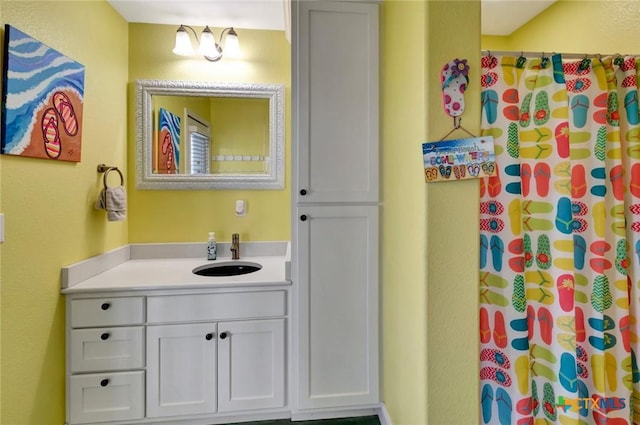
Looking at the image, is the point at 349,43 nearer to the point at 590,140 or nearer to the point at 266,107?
the point at 266,107

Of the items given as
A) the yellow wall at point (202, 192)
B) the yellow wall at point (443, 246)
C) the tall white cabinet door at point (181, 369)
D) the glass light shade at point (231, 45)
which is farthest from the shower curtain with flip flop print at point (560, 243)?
the glass light shade at point (231, 45)

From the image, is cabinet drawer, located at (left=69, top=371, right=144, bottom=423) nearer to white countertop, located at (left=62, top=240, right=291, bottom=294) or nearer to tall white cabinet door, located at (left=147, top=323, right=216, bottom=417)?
tall white cabinet door, located at (left=147, top=323, right=216, bottom=417)

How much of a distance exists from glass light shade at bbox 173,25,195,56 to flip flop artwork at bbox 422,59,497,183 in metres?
1.74

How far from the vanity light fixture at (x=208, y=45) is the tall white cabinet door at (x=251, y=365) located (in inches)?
69.1

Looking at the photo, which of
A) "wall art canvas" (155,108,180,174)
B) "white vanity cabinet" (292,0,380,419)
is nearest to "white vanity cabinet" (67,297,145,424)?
"white vanity cabinet" (292,0,380,419)

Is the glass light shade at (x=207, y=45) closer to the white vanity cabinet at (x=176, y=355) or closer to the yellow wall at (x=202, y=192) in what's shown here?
the yellow wall at (x=202, y=192)

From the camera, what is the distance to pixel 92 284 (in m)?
1.68

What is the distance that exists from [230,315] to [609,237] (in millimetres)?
1803

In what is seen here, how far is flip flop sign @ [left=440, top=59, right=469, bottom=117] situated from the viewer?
45.7 inches

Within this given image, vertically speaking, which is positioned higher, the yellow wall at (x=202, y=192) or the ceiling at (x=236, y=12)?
the ceiling at (x=236, y=12)

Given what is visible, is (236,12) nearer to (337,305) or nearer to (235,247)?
(235,247)

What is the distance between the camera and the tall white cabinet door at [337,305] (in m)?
1.70

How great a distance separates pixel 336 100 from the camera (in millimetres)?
1692

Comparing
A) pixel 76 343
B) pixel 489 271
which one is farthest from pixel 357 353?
pixel 76 343
